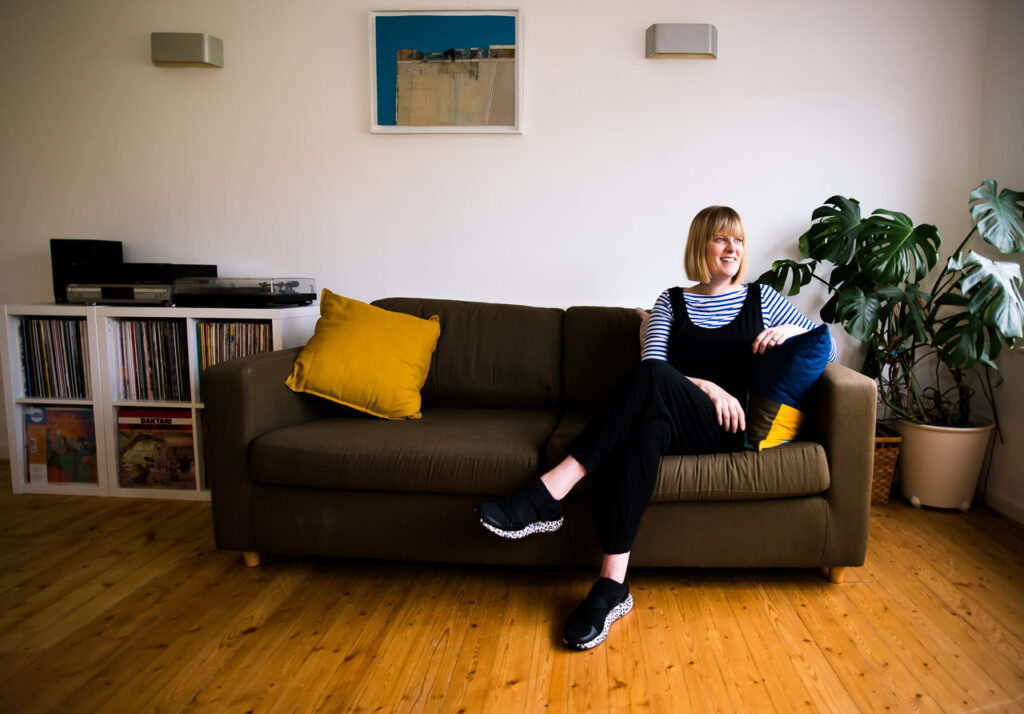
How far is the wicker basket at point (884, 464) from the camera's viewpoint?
2.61 meters

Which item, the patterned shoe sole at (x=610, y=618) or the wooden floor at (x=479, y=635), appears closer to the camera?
the wooden floor at (x=479, y=635)

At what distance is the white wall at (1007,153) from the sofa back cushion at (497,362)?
177 cm

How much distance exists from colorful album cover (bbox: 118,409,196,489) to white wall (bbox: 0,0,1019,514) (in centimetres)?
77

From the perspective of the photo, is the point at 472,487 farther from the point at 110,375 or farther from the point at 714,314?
the point at 110,375

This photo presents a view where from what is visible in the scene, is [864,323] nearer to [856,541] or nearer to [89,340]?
[856,541]

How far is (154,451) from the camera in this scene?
2.73m

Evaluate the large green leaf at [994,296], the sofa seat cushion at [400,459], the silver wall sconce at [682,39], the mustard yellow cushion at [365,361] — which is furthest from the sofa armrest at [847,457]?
the silver wall sconce at [682,39]

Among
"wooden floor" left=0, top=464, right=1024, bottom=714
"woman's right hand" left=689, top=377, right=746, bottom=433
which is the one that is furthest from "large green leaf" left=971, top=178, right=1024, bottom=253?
"woman's right hand" left=689, top=377, right=746, bottom=433

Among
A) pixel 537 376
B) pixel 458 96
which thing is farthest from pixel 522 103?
pixel 537 376

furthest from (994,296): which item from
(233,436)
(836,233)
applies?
(233,436)

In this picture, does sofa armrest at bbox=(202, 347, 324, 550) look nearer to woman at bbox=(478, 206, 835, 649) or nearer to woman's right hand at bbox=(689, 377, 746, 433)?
woman at bbox=(478, 206, 835, 649)

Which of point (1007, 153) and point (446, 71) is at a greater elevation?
point (446, 71)

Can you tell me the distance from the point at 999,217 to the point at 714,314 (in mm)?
1135

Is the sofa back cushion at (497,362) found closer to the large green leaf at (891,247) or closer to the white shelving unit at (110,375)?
the white shelving unit at (110,375)
